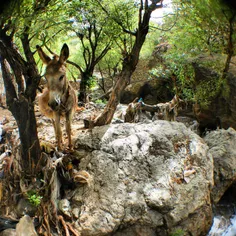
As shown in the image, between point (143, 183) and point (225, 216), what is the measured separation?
302 cm

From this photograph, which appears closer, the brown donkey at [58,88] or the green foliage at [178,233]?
the brown donkey at [58,88]

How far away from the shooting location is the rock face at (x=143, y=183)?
15.9 feet

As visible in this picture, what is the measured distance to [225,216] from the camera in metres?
6.68

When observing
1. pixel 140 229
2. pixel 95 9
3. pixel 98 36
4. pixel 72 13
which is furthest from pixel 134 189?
pixel 98 36

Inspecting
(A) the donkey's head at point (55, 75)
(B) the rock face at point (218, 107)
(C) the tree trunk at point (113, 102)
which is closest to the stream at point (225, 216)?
(C) the tree trunk at point (113, 102)

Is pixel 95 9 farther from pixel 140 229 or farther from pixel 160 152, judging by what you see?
pixel 140 229

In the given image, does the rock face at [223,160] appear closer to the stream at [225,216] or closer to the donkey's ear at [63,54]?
the stream at [225,216]

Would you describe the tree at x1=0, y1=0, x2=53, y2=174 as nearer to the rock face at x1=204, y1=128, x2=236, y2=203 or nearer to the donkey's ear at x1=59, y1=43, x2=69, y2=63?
the donkey's ear at x1=59, y1=43, x2=69, y2=63

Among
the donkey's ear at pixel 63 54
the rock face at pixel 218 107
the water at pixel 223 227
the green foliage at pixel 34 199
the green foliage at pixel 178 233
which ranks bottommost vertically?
the water at pixel 223 227

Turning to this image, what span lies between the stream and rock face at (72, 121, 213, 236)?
1.98 feet

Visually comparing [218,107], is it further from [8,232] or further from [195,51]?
[8,232]

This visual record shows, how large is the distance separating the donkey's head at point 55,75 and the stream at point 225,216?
4704 mm

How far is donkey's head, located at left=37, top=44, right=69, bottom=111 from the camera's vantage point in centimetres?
458

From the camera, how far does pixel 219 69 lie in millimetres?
10773
